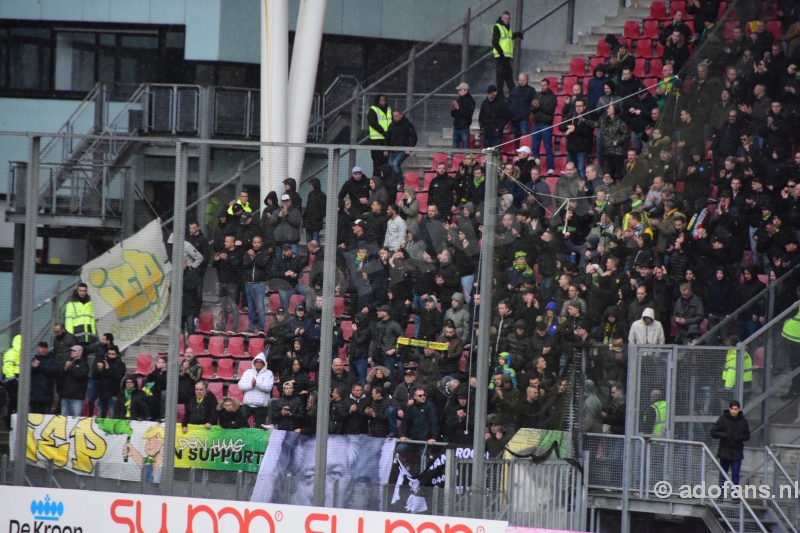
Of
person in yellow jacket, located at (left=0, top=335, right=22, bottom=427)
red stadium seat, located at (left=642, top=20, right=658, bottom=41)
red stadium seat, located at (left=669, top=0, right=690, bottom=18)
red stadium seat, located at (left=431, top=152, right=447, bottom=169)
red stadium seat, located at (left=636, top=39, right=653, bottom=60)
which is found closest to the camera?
red stadium seat, located at (left=431, top=152, right=447, bottom=169)

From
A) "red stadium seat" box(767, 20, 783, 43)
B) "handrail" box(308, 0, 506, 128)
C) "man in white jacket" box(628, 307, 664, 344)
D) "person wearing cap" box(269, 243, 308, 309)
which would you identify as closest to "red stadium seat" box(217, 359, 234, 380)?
"person wearing cap" box(269, 243, 308, 309)

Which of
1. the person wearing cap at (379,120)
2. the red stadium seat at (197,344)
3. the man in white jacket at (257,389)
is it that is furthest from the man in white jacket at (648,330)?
the person wearing cap at (379,120)

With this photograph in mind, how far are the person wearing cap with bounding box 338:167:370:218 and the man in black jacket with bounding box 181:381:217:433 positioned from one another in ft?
7.27

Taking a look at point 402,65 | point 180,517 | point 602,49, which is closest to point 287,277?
point 180,517

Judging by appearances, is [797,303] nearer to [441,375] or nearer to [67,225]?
[441,375]

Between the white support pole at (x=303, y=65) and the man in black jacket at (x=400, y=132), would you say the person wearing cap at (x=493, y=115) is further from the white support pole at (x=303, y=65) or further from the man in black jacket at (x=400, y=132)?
the white support pole at (x=303, y=65)

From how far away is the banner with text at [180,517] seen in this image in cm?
1034

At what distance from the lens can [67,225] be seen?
11.6 metres

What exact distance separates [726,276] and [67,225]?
7.84m

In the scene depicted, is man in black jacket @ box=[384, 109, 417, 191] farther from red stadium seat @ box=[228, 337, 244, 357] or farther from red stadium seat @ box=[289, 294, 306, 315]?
red stadium seat @ box=[228, 337, 244, 357]

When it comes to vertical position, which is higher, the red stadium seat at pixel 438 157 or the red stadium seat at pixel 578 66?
the red stadium seat at pixel 578 66

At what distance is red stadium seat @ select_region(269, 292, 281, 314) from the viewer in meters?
10.5

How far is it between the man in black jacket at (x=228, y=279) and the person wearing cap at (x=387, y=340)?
1.36 m

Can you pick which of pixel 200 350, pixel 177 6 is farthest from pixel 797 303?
pixel 177 6
